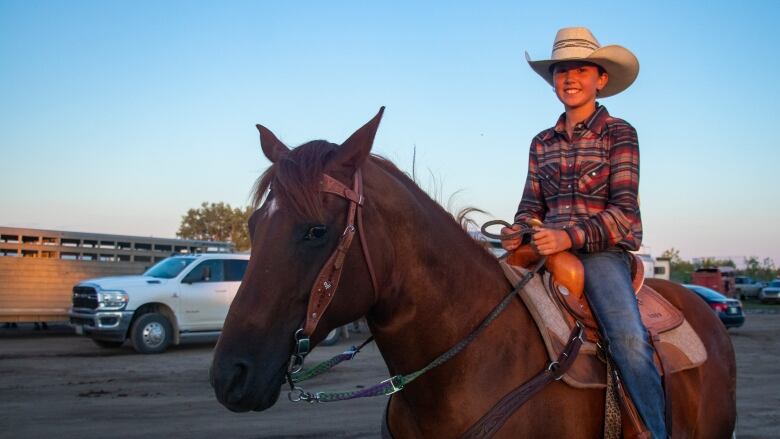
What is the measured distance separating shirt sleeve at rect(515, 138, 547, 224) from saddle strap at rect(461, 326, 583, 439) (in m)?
0.91

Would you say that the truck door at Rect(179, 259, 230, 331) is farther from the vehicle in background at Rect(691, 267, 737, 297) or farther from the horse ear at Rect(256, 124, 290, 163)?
the vehicle in background at Rect(691, 267, 737, 297)

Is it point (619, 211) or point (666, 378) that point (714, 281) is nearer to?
point (666, 378)

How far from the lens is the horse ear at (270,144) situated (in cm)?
278

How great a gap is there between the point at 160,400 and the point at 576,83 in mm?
7401

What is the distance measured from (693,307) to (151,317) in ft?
38.9

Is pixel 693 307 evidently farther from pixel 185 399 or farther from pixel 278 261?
pixel 185 399

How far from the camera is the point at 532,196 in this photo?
144 inches

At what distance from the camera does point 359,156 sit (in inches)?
101

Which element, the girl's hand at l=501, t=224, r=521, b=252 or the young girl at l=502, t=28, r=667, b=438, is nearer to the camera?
the young girl at l=502, t=28, r=667, b=438

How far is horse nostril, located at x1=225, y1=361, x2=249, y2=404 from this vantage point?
220 cm

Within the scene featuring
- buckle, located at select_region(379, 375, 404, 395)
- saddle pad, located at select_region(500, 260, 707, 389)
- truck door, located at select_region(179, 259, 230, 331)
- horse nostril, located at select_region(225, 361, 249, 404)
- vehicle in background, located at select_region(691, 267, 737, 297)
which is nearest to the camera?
horse nostril, located at select_region(225, 361, 249, 404)

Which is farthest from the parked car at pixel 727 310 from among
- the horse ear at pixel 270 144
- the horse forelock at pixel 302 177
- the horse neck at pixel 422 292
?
the horse forelock at pixel 302 177

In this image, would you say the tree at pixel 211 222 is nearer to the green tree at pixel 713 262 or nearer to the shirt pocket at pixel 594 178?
the green tree at pixel 713 262

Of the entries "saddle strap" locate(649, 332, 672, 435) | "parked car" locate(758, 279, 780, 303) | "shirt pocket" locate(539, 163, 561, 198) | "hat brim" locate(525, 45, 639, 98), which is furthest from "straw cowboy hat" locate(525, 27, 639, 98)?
"parked car" locate(758, 279, 780, 303)
